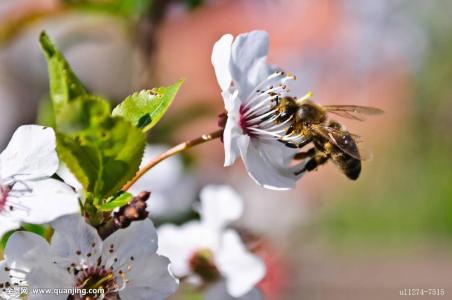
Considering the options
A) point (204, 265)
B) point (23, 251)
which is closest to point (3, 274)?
point (23, 251)

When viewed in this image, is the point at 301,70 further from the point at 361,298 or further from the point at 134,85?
the point at 134,85

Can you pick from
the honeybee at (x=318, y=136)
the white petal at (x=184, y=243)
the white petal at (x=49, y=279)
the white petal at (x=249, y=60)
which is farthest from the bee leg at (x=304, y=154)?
the white petal at (x=49, y=279)

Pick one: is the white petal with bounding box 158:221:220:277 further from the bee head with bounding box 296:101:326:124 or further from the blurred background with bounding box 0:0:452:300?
the blurred background with bounding box 0:0:452:300

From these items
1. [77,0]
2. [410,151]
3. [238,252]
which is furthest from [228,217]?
[410,151]

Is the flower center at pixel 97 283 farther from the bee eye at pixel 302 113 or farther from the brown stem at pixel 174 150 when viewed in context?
the bee eye at pixel 302 113

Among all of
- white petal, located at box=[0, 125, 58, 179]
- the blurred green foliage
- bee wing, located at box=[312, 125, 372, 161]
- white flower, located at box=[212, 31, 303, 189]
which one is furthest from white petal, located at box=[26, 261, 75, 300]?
the blurred green foliage
